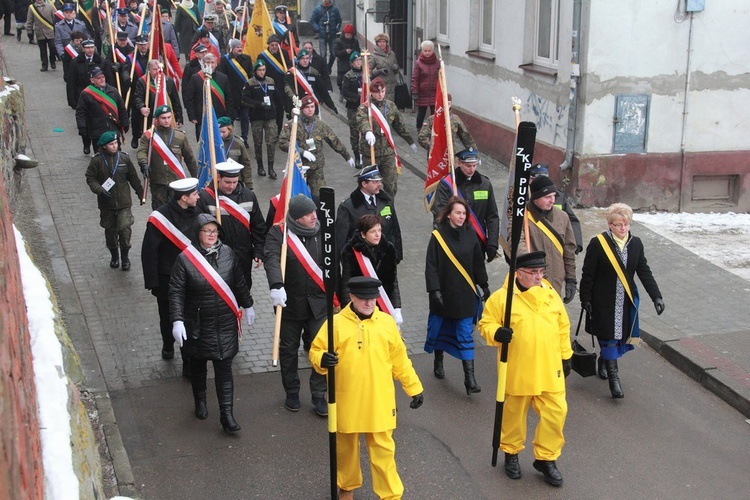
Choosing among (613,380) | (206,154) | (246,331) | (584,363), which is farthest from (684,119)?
(246,331)

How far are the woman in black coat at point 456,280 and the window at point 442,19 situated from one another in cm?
1179

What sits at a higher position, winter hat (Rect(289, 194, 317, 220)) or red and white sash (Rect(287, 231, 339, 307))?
winter hat (Rect(289, 194, 317, 220))

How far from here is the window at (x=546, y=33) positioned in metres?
14.9

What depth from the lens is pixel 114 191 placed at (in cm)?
1112

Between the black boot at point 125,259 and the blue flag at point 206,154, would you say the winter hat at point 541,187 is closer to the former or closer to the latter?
the blue flag at point 206,154

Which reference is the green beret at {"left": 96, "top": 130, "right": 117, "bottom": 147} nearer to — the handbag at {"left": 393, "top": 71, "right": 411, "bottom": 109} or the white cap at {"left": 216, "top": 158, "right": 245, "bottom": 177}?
the white cap at {"left": 216, "top": 158, "right": 245, "bottom": 177}

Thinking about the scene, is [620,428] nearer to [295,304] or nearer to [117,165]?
[295,304]

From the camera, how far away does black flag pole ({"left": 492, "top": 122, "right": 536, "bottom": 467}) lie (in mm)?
6789

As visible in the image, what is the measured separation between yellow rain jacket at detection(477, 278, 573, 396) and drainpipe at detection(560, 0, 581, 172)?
24.1 feet

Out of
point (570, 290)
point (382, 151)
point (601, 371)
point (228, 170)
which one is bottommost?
point (601, 371)

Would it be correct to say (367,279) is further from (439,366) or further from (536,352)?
(439,366)

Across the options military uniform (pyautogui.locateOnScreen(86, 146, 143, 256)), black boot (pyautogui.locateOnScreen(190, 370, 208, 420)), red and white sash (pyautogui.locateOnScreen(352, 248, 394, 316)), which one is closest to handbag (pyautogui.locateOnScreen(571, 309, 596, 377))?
red and white sash (pyautogui.locateOnScreen(352, 248, 394, 316))

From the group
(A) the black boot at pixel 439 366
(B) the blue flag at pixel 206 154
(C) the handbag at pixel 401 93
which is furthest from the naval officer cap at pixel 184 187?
(C) the handbag at pixel 401 93

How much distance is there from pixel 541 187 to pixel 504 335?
2.18 metres
